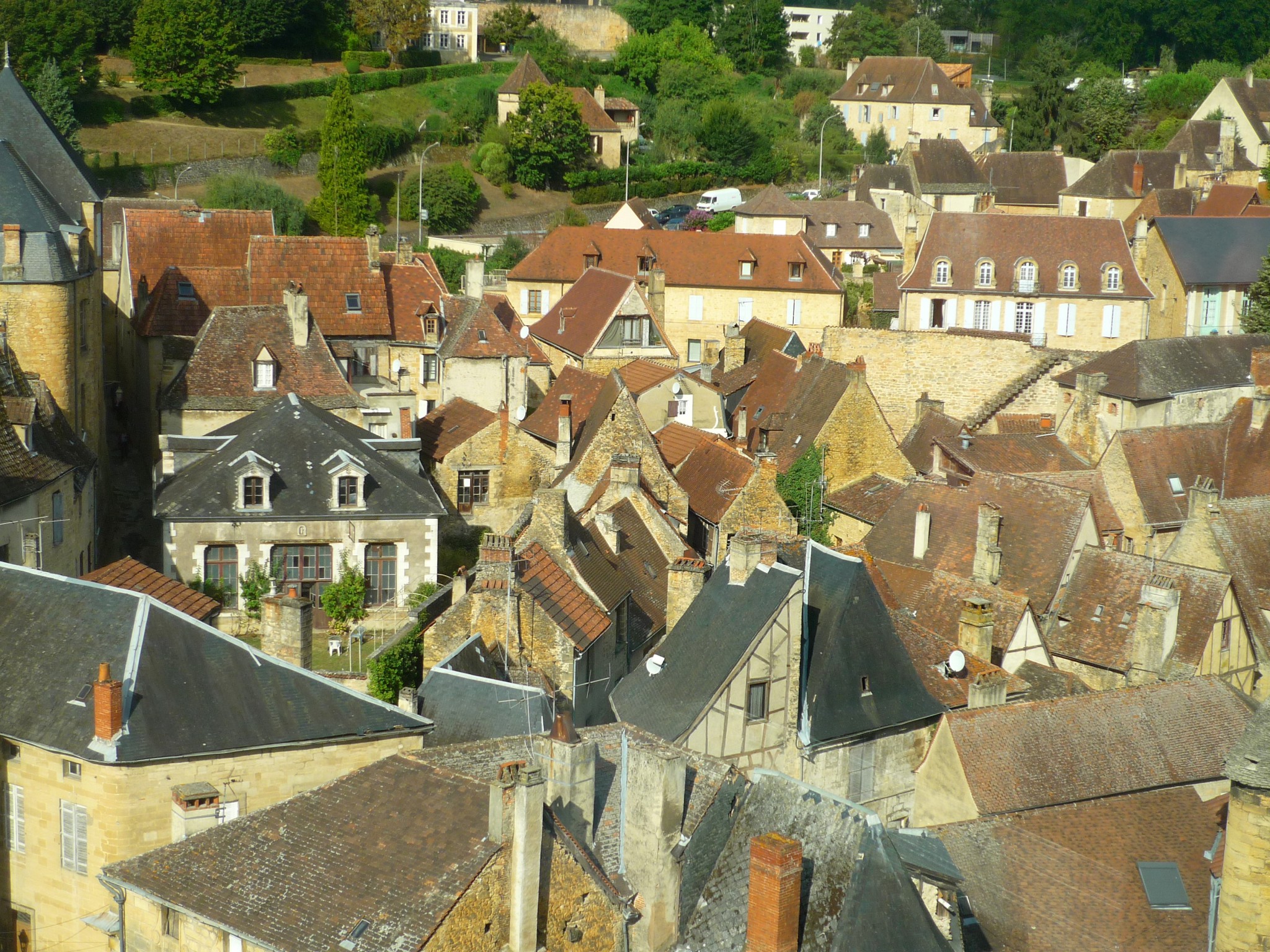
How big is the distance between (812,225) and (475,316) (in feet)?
90.8

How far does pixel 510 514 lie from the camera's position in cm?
3756

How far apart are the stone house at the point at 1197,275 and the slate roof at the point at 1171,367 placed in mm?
8452

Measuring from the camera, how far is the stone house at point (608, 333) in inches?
1946

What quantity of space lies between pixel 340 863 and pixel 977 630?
13895 millimetres

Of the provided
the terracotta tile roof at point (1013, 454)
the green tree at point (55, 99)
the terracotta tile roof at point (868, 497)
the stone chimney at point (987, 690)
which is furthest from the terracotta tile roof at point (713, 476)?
the green tree at point (55, 99)

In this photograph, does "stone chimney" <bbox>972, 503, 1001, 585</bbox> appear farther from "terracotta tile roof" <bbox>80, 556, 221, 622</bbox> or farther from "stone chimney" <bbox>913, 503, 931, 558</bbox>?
"terracotta tile roof" <bbox>80, 556, 221, 622</bbox>

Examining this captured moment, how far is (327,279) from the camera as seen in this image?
148 feet

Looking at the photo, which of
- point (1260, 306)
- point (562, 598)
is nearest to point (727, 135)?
point (1260, 306)

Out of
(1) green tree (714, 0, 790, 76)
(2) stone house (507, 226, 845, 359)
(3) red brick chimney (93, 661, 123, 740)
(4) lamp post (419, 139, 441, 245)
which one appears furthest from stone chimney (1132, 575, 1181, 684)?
(1) green tree (714, 0, 790, 76)

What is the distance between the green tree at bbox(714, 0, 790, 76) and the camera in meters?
99.8

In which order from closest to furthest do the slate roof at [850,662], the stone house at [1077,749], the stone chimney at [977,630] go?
the stone house at [1077,749]
the slate roof at [850,662]
the stone chimney at [977,630]

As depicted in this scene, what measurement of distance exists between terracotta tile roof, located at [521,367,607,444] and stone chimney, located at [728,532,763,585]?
14.0 metres

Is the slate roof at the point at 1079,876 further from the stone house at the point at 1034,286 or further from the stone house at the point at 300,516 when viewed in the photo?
the stone house at the point at 1034,286

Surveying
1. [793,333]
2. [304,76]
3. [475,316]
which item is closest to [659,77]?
[304,76]
